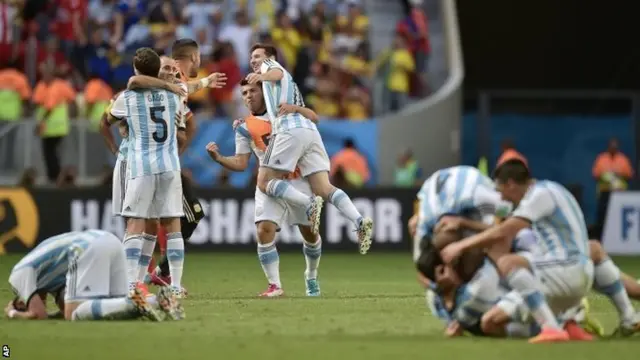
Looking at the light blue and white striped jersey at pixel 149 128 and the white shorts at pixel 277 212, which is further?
the white shorts at pixel 277 212

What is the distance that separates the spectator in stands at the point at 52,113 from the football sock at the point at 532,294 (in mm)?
15742

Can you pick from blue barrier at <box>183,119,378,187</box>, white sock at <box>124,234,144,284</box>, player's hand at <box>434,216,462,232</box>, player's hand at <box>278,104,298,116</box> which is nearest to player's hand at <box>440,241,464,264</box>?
player's hand at <box>434,216,462,232</box>

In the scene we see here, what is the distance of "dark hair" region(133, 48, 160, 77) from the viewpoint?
12.9 m

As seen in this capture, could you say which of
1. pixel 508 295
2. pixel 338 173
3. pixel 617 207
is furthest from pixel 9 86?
pixel 508 295

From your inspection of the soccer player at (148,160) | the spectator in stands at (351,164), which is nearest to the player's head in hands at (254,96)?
the soccer player at (148,160)

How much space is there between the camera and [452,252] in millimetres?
9789

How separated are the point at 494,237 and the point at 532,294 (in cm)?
42

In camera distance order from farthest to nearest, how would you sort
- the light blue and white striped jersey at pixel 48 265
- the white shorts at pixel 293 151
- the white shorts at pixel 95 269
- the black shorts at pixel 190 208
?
the black shorts at pixel 190 208 → the white shorts at pixel 293 151 → the light blue and white striped jersey at pixel 48 265 → the white shorts at pixel 95 269

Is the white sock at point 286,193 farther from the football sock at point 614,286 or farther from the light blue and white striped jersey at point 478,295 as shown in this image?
the football sock at point 614,286

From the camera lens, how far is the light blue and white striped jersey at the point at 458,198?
10.0 metres

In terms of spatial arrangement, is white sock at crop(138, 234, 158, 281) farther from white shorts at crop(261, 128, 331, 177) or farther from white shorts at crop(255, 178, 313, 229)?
white shorts at crop(261, 128, 331, 177)

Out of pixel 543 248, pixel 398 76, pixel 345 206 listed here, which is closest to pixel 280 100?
pixel 345 206

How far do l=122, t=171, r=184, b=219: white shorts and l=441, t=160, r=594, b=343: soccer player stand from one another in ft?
12.9

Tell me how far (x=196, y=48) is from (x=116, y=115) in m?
1.33
